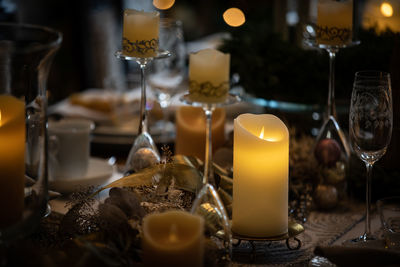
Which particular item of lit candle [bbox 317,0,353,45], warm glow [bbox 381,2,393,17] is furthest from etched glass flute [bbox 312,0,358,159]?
warm glow [bbox 381,2,393,17]

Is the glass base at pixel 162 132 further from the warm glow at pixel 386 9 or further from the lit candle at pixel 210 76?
the lit candle at pixel 210 76

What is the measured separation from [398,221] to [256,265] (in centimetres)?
25

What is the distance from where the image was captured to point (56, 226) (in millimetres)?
1032

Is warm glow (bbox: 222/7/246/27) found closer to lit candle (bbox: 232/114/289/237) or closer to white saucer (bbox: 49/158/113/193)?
white saucer (bbox: 49/158/113/193)

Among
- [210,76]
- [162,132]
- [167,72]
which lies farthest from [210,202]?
[167,72]

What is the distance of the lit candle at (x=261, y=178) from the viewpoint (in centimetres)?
94

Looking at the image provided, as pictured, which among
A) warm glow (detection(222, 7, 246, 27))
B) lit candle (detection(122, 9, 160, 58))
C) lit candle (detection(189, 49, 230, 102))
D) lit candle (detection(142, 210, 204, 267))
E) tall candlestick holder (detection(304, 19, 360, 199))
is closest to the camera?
lit candle (detection(142, 210, 204, 267))

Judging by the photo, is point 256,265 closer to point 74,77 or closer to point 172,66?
point 172,66

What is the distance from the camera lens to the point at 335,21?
1.18 meters

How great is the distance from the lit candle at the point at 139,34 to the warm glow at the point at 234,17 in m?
0.63

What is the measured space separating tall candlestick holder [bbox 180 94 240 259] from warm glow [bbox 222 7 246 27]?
0.87 meters

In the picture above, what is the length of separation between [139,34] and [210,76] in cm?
28

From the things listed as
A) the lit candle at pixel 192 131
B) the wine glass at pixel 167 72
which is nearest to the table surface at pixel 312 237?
the lit candle at pixel 192 131

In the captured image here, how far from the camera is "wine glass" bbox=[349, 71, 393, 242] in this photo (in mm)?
976
